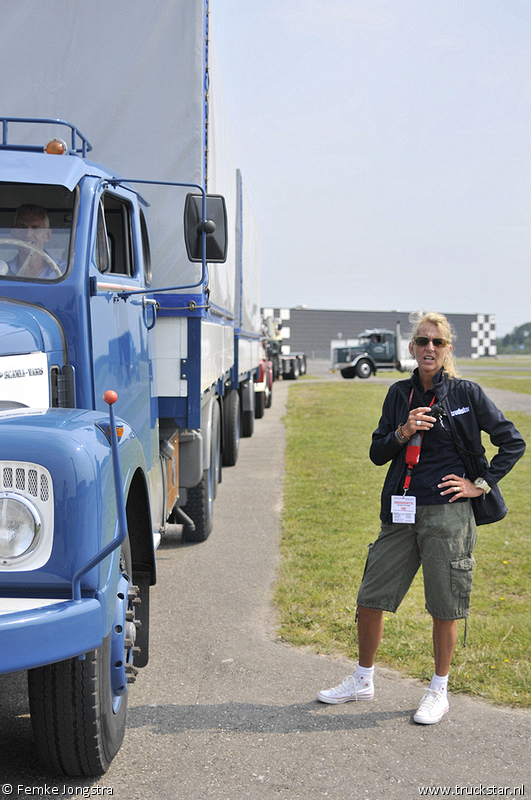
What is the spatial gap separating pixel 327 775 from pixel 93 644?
132 centimetres

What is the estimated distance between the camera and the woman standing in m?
3.53

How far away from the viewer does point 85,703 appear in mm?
2748

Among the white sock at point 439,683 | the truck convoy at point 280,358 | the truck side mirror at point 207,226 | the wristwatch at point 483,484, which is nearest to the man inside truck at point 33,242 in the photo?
the truck side mirror at point 207,226

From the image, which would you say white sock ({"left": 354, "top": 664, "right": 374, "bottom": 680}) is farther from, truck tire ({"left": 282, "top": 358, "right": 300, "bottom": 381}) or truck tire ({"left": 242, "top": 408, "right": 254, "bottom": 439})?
truck tire ({"left": 282, "top": 358, "right": 300, "bottom": 381})

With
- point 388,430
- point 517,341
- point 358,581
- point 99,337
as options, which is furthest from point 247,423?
point 517,341

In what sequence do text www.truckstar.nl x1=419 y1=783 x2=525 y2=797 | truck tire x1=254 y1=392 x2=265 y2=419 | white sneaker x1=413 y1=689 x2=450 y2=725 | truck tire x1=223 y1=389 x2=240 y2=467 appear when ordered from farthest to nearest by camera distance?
truck tire x1=254 y1=392 x2=265 y2=419 → truck tire x1=223 y1=389 x2=240 y2=467 → white sneaker x1=413 y1=689 x2=450 y2=725 → text www.truckstar.nl x1=419 y1=783 x2=525 y2=797

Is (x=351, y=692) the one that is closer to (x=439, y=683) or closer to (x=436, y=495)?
(x=439, y=683)

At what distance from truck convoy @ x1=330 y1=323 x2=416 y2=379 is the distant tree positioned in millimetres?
103789

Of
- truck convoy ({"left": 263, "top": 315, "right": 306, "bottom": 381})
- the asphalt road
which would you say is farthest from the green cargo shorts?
truck convoy ({"left": 263, "top": 315, "right": 306, "bottom": 381})

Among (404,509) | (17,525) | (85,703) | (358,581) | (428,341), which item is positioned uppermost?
(428,341)

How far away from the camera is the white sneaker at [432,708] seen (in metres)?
3.53

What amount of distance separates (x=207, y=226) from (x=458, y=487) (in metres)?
1.93

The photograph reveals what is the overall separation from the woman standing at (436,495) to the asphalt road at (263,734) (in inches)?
9.7

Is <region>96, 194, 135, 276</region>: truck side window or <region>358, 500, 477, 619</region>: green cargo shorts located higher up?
<region>96, 194, 135, 276</region>: truck side window
